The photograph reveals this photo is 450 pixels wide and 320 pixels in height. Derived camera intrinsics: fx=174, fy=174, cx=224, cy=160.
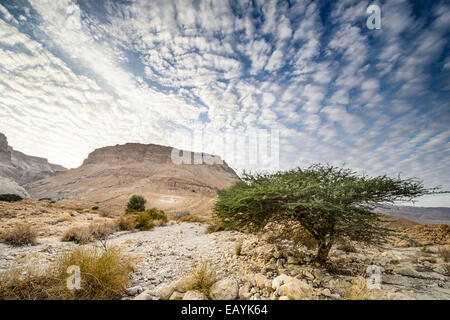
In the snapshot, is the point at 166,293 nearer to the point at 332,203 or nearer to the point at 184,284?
the point at 184,284

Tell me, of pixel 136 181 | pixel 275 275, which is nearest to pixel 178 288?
pixel 275 275

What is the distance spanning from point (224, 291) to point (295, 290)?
1.03 m

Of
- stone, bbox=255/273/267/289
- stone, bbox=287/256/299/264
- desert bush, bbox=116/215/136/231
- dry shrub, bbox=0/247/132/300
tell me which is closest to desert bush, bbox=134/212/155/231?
desert bush, bbox=116/215/136/231

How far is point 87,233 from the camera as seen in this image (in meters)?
7.54

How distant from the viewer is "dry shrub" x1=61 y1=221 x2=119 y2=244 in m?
6.93

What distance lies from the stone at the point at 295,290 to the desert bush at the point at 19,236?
26.9 ft

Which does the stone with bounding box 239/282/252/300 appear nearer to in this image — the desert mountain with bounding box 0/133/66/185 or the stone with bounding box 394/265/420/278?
the stone with bounding box 394/265/420/278

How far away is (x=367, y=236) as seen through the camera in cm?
383

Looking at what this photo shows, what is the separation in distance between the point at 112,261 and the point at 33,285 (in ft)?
3.20

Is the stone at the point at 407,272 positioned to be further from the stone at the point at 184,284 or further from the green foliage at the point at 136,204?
the green foliage at the point at 136,204

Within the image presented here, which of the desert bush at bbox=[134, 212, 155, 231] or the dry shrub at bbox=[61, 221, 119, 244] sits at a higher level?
the dry shrub at bbox=[61, 221, 119, 244]

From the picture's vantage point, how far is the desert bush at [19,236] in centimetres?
571

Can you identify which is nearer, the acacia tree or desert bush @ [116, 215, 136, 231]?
the acacia tree

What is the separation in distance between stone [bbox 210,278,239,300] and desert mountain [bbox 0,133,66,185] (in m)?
105
